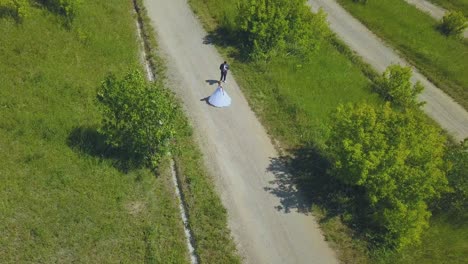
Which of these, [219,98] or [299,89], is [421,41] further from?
[219,98]

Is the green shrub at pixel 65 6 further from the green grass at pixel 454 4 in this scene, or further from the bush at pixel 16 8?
the green grass at pixel 454 4

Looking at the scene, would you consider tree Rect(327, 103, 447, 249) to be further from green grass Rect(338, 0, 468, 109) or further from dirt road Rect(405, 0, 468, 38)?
dirt road Rect(405, 0, 468, 38)

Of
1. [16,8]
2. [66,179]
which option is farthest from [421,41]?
[16,8]

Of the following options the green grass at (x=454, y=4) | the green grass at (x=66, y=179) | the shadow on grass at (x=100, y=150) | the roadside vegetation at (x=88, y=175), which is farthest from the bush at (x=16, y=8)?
the green grass at (x=454, y=4)

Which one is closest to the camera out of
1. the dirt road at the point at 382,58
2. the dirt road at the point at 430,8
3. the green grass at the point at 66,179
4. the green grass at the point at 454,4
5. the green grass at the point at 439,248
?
the green grass at the point at 66,179

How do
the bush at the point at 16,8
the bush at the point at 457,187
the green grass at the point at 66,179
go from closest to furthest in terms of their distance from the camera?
the green grass at the point at 66,179 → the bush at the point at 457,187 → the bush at the point at 16,8

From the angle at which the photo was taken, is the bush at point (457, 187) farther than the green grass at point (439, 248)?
Yes
